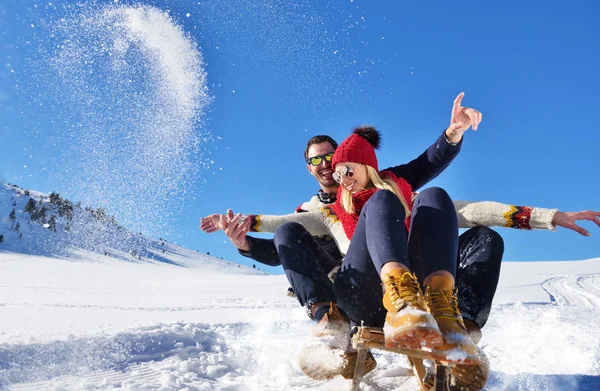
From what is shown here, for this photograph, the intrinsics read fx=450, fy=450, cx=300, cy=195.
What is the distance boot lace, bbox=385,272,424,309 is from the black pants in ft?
0.31

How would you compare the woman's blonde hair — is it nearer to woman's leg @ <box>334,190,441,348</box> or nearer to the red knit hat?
the red knit hat

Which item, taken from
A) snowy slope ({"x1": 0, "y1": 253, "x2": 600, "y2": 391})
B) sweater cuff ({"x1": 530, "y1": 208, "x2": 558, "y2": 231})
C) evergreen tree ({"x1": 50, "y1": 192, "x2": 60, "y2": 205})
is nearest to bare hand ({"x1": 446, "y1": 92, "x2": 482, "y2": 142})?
sweater cuff ({"x1": 530, "y1": 208, "x2": 558, "y2": 231})

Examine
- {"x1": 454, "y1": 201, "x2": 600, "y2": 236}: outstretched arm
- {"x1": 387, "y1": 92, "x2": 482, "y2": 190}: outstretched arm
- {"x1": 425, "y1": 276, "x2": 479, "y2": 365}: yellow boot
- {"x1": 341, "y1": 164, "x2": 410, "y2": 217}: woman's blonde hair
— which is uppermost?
{"x1": 387, "y1": 92, "x2": 482, "y2": 190}: outstretched arm

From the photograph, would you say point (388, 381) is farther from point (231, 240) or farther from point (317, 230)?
point (231, 240)

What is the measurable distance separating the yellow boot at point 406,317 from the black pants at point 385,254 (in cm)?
11

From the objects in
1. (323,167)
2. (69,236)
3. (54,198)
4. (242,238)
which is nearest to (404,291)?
(242,238)

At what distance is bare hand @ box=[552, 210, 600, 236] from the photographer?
202cm

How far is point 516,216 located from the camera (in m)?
2.16

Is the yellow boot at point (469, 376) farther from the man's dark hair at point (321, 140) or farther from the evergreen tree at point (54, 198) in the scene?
the evergreen tree at point (54, 198)

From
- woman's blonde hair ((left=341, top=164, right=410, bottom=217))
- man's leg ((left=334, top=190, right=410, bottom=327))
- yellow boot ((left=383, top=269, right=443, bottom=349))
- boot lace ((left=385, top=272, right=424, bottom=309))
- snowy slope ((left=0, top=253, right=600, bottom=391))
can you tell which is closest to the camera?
yellow boot ((left=383, top=269, right=443, bottom=349))

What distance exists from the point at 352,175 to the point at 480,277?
82cm

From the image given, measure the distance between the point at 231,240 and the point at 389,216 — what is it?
3.88 ft

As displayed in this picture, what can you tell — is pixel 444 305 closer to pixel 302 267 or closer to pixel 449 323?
pixel 449 323

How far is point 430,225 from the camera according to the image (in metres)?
1.98
